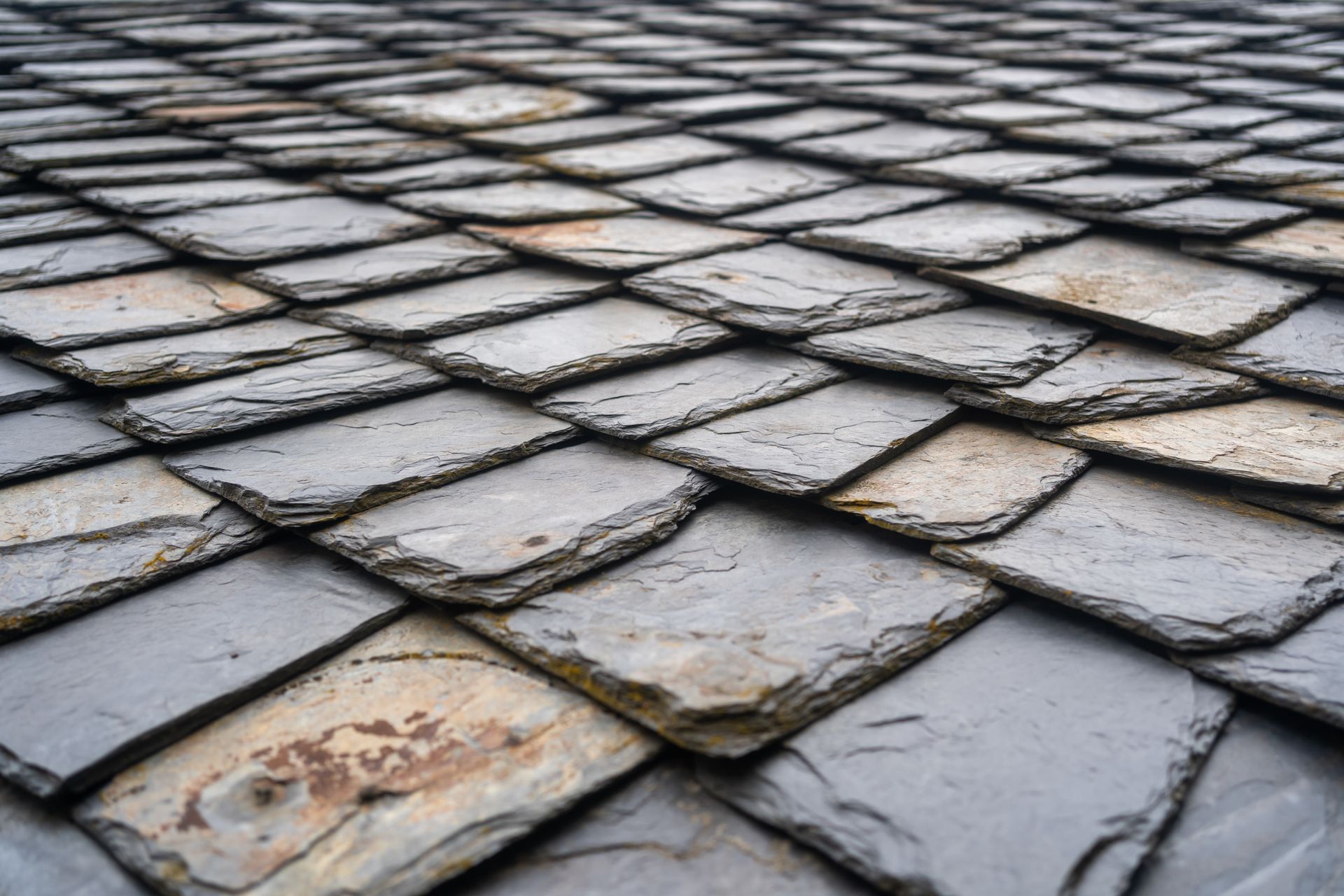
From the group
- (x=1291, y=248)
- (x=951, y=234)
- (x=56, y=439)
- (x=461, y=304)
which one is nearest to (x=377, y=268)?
(x=461, y=304)

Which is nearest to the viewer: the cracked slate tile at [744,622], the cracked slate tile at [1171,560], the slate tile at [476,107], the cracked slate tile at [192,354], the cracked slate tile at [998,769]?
the cracked slate tile at [998,769]

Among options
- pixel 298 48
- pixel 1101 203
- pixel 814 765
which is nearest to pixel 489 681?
pixel 814 765

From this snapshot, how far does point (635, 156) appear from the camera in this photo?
8.41 feet

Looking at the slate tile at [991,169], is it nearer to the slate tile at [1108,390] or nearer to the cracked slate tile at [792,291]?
the cracked slate tile at [792,291]

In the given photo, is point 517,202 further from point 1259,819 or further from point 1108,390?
point 1259,819

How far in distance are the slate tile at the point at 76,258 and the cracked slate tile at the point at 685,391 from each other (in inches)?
39.6

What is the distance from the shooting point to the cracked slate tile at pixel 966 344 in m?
1.61

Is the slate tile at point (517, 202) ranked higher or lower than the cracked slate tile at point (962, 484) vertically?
higher

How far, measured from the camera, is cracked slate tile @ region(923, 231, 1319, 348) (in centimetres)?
175

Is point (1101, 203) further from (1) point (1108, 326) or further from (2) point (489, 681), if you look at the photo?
(2) point (489, 681)

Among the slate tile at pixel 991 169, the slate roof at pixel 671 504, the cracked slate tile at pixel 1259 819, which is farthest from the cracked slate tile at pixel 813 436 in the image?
the slate tile at pixel 991 169

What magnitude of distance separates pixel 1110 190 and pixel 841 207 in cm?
61

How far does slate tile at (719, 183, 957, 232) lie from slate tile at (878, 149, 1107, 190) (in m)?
0.04

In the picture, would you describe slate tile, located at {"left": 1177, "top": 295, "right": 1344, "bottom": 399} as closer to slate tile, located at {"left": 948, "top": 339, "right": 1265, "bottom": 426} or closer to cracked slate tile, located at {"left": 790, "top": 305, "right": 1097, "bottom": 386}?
slate tile, located at {"left": 948, "top": 339, "right": 1265, "bottom": 426}
